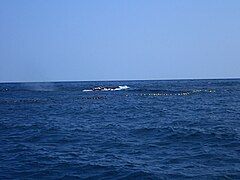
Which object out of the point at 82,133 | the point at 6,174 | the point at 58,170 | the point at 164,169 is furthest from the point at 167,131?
the point at 6,174

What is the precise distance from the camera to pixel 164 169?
39.0 feet

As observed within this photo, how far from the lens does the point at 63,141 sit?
58.2 feet

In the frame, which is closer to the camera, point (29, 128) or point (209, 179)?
point (209, 179)

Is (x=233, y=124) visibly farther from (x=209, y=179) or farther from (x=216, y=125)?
(x=209, y=179)

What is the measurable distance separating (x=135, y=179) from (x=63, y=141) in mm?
7671

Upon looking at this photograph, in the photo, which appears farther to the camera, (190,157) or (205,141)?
(205,141)

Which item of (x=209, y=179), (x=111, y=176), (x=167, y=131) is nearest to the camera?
(x=209, y=179)

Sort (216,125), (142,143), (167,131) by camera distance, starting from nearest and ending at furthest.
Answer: (142,143) < (167,131) < (216,125)

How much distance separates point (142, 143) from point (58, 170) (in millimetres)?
5895

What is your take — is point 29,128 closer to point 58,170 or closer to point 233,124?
point 58,170

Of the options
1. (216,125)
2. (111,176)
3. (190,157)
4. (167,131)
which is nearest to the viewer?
(111,176)

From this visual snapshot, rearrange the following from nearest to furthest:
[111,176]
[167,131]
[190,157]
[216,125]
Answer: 1. [111,176]
2. [190,157]
3. [167,131]
4. [216,125]

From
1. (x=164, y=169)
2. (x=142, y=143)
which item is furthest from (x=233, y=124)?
(x=164, y=169)

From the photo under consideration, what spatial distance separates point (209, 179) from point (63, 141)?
9.55 m
